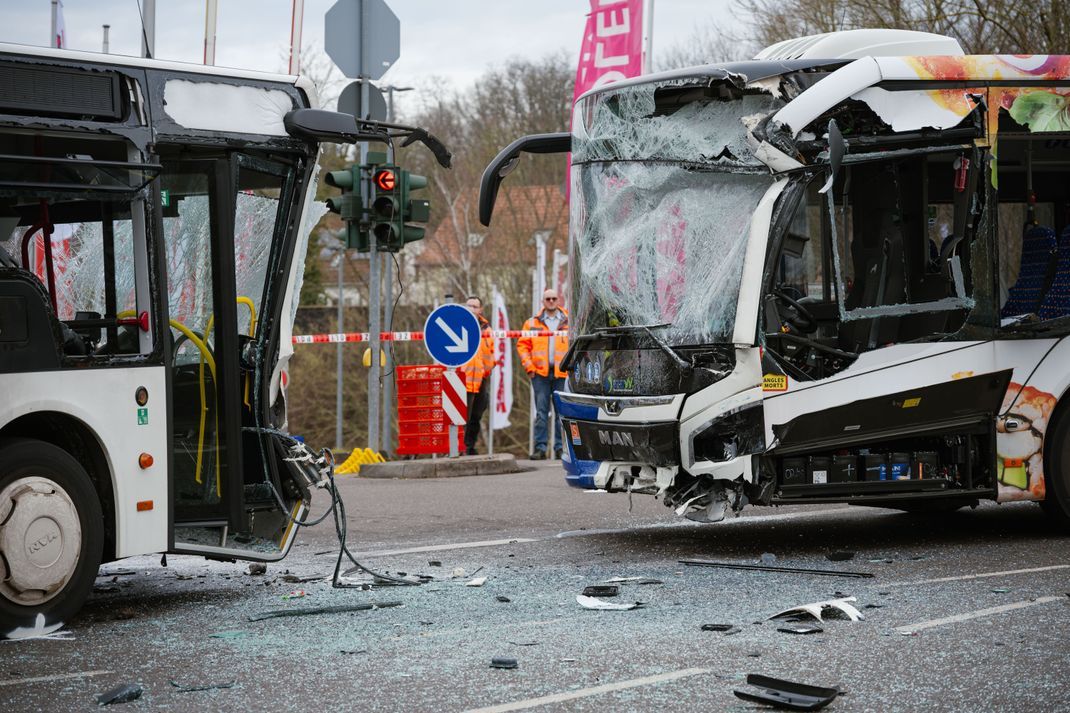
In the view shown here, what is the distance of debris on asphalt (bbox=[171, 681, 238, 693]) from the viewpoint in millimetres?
5812

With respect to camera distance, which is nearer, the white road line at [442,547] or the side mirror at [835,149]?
the side mirror at [835,149]

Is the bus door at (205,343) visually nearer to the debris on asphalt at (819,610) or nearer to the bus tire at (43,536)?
the bus tire at (43,536)

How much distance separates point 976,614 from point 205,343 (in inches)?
172

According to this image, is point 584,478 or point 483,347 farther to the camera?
point 483,347

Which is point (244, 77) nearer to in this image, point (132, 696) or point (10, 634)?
point (10, 634)

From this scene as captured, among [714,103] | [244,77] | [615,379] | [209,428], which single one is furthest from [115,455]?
[714,103]

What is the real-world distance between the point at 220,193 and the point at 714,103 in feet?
11.3

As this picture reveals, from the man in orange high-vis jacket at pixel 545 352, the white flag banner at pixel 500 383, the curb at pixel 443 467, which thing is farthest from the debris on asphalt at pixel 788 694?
the white flag banner at pixel 500 383

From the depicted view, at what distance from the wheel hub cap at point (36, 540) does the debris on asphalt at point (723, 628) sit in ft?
10.2

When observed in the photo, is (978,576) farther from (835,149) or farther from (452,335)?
(452,335)

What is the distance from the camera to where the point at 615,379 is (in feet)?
32.4

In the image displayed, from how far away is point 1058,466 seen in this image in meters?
10.2

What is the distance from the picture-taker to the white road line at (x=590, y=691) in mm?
5418

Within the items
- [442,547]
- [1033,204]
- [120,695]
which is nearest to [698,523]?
[442,547]
